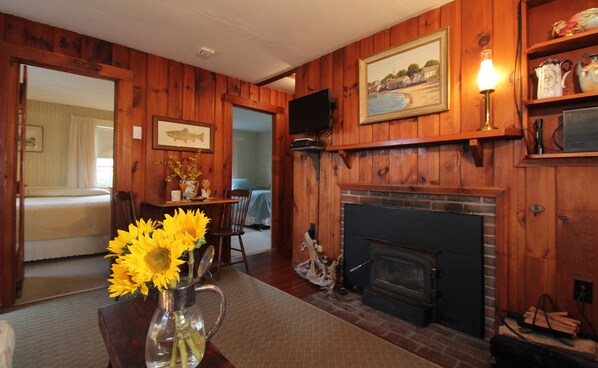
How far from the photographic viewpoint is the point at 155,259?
0.74m

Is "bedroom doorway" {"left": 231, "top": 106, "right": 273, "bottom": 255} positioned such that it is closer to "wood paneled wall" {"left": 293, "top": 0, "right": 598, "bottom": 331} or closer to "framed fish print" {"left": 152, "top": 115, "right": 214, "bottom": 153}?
"framed fish print" {"left": 152, "top": 115, "right": 214, "bottom": 153}

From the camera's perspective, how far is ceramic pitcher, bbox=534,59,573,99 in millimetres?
1650

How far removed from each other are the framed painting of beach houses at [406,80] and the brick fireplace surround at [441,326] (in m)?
0.68

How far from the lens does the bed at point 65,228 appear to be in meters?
3.37

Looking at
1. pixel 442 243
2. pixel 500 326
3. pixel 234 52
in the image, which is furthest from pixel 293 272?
pixel 234 52

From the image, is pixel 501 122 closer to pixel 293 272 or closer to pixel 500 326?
pixel 500 326

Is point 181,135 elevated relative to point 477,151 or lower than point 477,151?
elevated

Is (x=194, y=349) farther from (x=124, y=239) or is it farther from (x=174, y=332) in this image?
(x=124, y=239)

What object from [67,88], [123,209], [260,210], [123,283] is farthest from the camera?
[260,210]

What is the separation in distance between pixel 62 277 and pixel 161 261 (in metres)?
3.23

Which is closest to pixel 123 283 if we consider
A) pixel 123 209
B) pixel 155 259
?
pixel 155 259

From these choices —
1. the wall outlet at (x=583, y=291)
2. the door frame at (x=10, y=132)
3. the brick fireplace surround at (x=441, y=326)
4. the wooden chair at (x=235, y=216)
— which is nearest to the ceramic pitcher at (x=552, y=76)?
the brick fireplace surround at (x=441, y=326)

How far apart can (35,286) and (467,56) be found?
4395 millimetres

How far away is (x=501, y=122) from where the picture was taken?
1862mm
